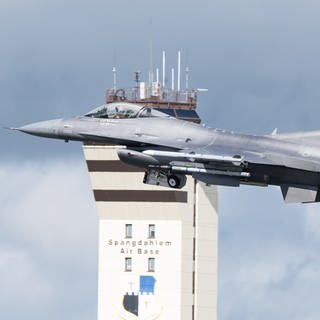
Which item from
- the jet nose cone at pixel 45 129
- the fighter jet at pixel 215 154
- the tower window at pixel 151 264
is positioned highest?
the tower window at pixel 151 264

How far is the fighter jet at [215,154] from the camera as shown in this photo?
89.9 metres

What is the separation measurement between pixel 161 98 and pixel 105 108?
6145 cm

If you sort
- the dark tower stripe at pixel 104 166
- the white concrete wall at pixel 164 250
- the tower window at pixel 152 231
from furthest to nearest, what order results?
the tower window at pixel 152 231 < the white concrete wall at pixel 164 250 < the dark tower stripe at pixel 104 166

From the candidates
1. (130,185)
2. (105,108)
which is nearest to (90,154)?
(130,185)

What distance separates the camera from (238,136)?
301 ft

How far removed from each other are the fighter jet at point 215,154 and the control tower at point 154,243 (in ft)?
218

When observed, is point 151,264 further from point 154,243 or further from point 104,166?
point 104,166

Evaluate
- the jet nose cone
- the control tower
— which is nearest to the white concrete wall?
the control tower

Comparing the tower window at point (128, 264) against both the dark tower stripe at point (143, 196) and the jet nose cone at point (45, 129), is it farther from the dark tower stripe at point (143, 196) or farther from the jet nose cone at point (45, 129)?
the jet nose cone at point (45, 129)

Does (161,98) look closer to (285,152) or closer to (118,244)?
(118,244)

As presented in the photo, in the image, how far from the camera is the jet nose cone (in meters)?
95.5

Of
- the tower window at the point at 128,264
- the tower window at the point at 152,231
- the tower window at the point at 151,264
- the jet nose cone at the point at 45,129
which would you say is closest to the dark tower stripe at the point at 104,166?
the tower window at the point at 152,231

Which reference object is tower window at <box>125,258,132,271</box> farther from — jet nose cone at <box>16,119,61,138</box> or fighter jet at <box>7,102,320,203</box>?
fighter jet at <box>7,102,320,203</box>

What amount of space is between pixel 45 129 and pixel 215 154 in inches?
354
